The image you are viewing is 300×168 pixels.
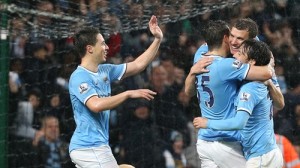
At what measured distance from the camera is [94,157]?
692 cm

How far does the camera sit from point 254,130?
664 centimetres

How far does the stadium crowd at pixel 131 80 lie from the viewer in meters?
9.85

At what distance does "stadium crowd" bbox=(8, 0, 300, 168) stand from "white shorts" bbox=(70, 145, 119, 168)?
3106mm

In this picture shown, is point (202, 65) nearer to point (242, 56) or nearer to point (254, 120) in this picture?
point (242, 56)

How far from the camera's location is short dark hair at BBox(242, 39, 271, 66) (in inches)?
255

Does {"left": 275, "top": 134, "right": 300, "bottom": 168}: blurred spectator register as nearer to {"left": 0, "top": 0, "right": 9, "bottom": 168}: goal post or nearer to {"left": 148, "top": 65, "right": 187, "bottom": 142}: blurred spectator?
{"left": 148, "top": 65, "right": 187, "bottom": 142}: blurred spectator

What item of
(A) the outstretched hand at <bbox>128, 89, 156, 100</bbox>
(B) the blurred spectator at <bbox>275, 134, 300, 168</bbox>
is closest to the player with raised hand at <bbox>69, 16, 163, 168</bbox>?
(A) the outstretched hand at <bbox>128, 89, 156, 100</bbox>

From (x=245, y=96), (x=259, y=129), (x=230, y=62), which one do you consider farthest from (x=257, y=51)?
(x=259, y=129)

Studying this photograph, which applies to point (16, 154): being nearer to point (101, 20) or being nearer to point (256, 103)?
point (101, 20)

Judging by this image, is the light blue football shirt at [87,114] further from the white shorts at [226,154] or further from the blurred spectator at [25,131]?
the blurred spectator at [25,131]

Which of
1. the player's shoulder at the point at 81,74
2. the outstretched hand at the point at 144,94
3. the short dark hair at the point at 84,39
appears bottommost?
the outstretched hand at the point at 144,94

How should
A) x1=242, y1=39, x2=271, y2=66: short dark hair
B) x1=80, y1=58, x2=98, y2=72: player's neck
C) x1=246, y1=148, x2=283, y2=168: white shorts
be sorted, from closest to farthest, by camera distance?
x1=242, y1=39, x2=271, y2=66: short dark hair → x1=246, y1=148, x2=283, y2=168: white shorts → x1=80, y1=58, x2=98, y2=72: player's neck

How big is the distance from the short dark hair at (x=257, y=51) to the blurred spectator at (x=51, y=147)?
4.09 m

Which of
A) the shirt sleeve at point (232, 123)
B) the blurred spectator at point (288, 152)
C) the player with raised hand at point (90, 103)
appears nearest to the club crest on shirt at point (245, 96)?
the shirt sleeve at point (232, 123)
